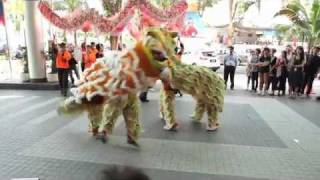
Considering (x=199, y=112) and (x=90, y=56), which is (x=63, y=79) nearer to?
(x=90, y=56)

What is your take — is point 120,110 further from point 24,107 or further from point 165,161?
point 24,107

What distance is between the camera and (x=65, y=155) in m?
5.49

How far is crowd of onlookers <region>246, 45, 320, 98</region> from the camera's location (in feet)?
35.1

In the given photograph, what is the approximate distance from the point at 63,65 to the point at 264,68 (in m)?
6.24

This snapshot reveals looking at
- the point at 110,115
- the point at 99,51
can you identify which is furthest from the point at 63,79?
the point at 110,115

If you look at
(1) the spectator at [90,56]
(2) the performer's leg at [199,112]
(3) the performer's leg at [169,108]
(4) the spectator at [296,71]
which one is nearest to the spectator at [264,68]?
(4) the spectator at [296,71]

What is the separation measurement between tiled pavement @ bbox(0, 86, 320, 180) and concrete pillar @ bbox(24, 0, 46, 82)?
3.29 metres

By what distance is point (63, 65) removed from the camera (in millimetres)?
10148

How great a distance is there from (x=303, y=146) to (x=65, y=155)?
4043mm

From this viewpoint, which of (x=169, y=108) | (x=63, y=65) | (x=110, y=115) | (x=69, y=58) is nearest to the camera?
(x=110, y=115)

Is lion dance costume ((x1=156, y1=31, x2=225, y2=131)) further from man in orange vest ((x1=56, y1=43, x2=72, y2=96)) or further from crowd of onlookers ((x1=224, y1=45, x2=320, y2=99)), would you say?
crowd of onlookers ((x1=224, y1=45, x2=320, y2=99))

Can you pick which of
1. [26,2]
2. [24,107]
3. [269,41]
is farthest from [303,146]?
[269,41]

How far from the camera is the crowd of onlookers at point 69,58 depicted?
1013 centimetres

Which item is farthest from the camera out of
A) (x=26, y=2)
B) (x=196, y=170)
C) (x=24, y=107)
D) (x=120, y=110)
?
(x=26, y=2)
